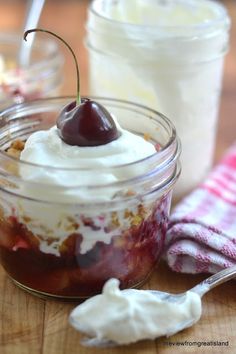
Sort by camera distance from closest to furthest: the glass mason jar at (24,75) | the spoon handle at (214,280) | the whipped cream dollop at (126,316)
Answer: the whipped cream dollop at (126,316)
the spoon handle at (214,280)
the glass mason jar at (24,75)

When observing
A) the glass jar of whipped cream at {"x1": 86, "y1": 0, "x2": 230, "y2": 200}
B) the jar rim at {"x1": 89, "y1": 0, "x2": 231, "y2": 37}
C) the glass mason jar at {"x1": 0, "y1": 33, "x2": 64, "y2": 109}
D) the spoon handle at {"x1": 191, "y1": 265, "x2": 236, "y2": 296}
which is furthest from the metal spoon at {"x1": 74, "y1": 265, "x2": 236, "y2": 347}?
the glass mason jar at {"x1": 0, "y1": 33, "x2": 64, "y2": 109}

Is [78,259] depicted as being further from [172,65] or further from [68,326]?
[172,65]

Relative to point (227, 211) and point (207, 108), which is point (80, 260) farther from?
point (207, 108)

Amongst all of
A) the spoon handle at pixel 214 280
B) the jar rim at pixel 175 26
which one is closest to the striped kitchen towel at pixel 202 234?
the spoon handle at pixel 214 280

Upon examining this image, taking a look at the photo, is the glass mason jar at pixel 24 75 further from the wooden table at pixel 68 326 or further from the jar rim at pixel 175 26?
the wooden table at pixel 68 326

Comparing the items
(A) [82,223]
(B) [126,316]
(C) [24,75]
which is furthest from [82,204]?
(C) [24,75]

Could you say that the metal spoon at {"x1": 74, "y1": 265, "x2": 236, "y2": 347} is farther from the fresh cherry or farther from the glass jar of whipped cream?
the glass jar of whipped cream

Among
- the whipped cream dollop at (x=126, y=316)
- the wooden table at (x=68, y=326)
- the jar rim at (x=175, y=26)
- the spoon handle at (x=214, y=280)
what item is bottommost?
the wooden table at (x=68, y=326)
